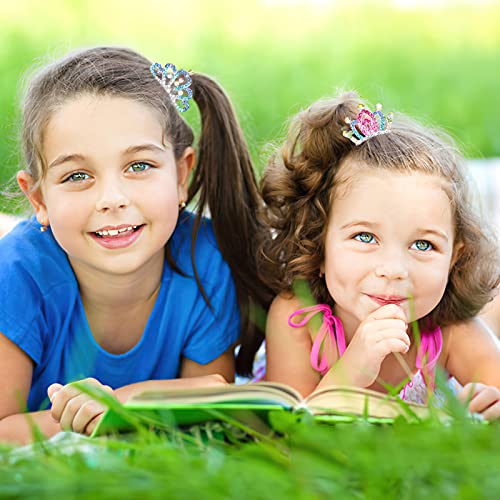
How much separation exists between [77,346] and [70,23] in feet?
12.8

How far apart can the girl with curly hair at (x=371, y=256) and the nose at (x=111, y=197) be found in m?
0.41

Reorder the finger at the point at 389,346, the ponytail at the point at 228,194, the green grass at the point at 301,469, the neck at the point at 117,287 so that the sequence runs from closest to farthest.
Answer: the green grass at the point at 301,469
the finger at the point at 389,346
the neck at the point at 117,287
the ponytail at the point at 228,194

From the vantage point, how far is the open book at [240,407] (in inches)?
45.0

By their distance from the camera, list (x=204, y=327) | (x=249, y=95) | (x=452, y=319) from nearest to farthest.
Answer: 1. (x=452, y=319)
2. (x=204, y=327)
3. (x=249, y=95)

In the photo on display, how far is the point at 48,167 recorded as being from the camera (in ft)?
5.88

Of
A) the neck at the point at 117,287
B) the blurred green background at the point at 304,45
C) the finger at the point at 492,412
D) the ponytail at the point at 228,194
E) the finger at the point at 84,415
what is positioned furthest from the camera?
the blurred green background at the point at 304,45

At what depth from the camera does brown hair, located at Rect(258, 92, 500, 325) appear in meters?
1.78

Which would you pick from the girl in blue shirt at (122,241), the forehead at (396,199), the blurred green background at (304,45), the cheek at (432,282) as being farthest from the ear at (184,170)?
the blurred green background at (304,45)

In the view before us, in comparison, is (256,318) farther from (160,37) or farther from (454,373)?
(160,37)

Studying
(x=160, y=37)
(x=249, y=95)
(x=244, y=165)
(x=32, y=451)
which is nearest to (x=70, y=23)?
(x=160, y=37)

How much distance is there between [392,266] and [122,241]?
1.93 feet

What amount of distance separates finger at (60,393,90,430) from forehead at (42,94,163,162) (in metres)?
0.54

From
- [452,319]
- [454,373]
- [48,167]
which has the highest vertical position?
[48,167]

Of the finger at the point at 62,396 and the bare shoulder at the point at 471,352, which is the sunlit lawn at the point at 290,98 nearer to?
the finger at the point at 62,396
